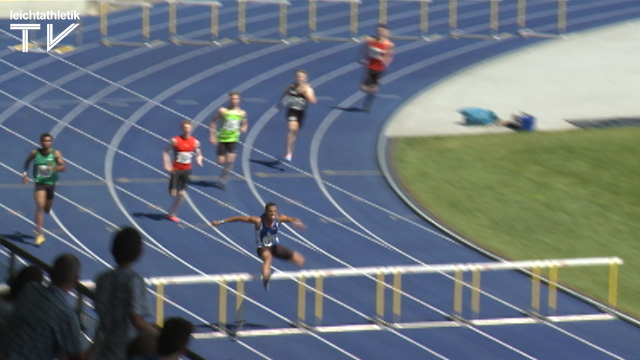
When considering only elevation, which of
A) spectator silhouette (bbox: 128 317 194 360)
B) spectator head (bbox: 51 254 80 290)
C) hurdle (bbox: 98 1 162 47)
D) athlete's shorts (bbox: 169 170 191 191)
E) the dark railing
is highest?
spectator head (bbox: 51 254 80 290)

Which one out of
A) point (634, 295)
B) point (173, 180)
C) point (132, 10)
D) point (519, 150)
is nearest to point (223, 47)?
point (132, 10)

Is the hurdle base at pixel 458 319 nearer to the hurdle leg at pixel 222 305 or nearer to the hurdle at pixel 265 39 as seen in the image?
the hurdle leg at pixel 222 305

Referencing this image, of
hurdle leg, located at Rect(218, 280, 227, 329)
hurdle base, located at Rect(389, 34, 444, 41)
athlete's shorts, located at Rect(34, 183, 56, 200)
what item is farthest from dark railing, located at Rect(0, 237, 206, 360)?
hurdle base, located at Rect(389, 34, 444, 41)

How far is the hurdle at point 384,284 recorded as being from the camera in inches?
698

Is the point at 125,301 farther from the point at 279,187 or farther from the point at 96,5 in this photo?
the point at 96,5

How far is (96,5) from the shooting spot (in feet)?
109

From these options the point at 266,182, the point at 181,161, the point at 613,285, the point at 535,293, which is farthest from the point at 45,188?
the point at 613,285

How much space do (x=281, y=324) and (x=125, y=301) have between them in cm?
1023

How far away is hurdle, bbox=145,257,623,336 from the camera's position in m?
17.7

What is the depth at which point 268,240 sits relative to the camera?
709 inches

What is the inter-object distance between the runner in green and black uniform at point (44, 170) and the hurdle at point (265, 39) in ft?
42.6

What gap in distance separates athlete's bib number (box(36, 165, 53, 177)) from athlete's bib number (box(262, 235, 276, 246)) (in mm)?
3290

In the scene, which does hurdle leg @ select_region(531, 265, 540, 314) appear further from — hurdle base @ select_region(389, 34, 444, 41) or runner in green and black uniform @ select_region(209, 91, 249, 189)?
hurdle base @ select_region(389, 34, 444, 41)

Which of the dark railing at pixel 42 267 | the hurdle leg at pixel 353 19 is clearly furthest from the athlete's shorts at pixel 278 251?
the hurdle leg at pixel 353 19
